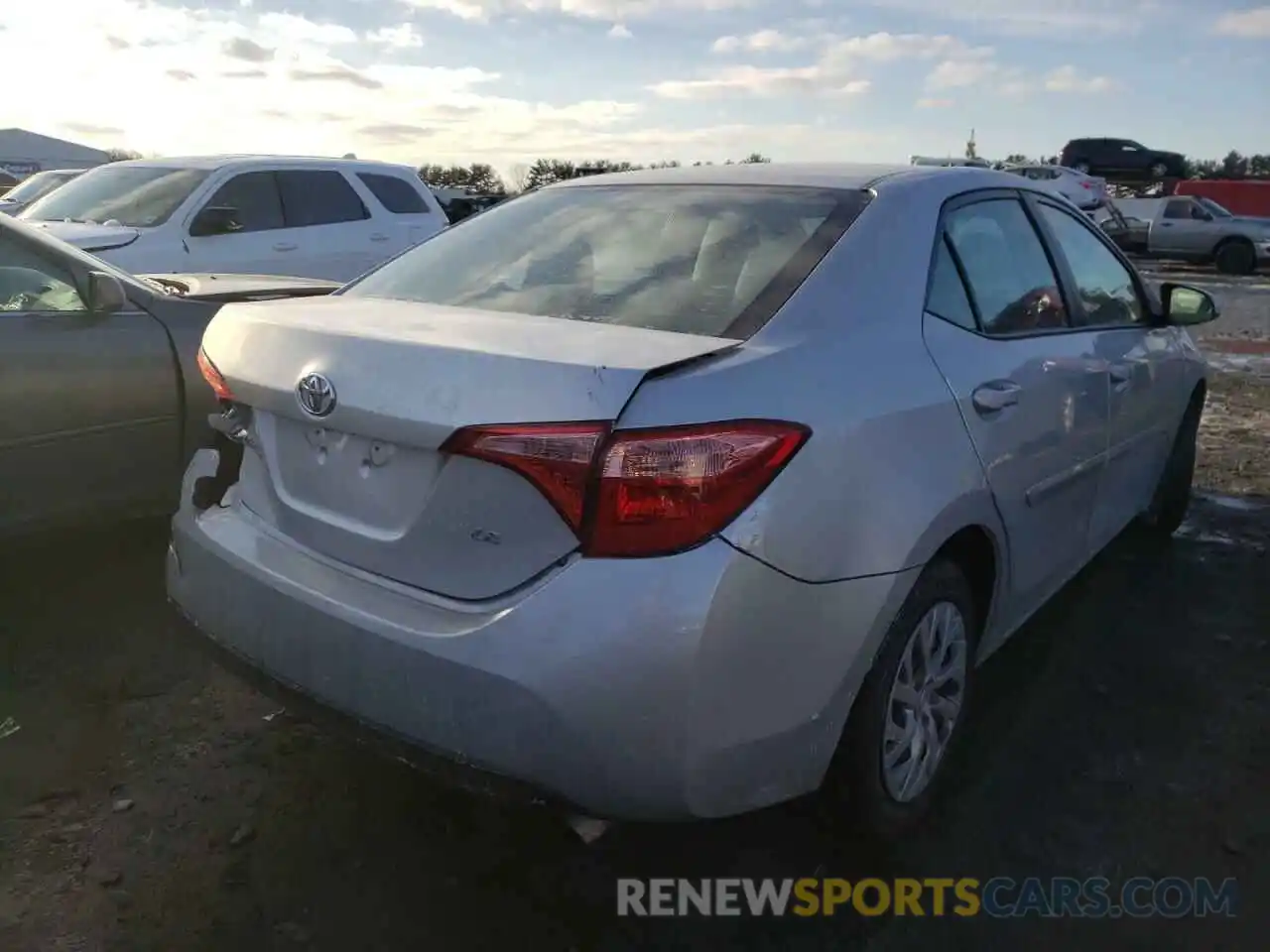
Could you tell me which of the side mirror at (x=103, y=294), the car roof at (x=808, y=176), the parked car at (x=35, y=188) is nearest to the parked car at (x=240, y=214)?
the parked car at (x=35, y=188)

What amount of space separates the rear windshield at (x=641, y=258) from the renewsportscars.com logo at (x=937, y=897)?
128 centimetres

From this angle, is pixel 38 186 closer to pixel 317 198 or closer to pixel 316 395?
pixel 317 198

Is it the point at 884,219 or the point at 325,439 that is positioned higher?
Result: the point at 884,219

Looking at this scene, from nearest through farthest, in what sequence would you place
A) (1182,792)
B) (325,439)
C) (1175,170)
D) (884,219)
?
(325,439) → (884,219) → (1182,792) → (1175,170)

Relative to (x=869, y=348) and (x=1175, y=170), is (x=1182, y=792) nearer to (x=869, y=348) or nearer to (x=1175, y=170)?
(x=869, y=348)

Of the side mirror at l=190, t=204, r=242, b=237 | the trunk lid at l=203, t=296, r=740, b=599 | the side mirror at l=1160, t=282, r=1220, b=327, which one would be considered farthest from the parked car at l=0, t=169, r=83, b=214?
the side mirror at l=1160, t=282, r=1220, b=327

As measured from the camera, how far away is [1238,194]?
2645 cm

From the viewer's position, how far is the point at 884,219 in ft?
8.88

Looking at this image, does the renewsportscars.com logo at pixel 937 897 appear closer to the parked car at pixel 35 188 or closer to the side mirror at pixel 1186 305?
the side mirror at pixel 1186 305

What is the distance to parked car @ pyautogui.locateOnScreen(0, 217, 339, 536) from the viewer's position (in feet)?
12.2

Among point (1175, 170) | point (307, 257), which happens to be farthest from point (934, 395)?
point (1175, 170)

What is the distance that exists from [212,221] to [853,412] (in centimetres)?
671

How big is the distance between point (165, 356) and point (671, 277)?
2.38m

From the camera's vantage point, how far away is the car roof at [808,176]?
2.95m
